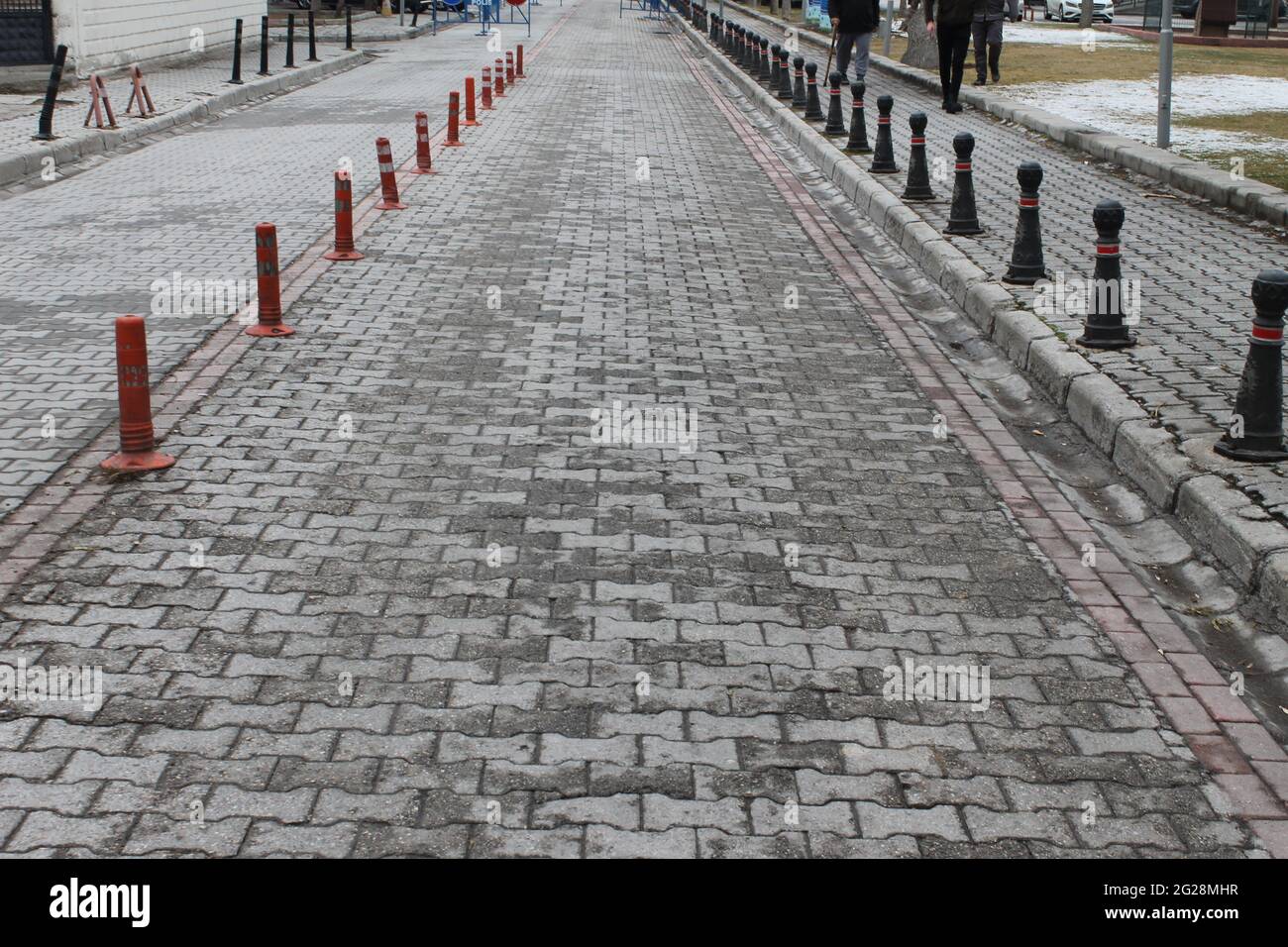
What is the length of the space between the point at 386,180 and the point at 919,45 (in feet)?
58.6

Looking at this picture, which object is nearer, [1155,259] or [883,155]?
[1155,259]

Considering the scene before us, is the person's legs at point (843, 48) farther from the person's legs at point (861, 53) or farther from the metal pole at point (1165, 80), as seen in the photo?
the metal pole at point (1165, 80)

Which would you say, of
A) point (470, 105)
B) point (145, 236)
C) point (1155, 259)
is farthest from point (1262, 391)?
point (470, 105)

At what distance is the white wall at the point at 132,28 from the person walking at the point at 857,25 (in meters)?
12.0

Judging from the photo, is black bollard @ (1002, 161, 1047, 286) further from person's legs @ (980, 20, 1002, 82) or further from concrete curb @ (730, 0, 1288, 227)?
person's legs @ (980, 20, 1002, 82)

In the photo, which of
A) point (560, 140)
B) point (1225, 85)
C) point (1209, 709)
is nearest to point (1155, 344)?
point (1209, 709)

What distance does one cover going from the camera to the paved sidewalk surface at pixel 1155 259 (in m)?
7.76

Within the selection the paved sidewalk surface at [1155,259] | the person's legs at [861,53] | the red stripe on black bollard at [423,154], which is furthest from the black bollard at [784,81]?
the red stripe on black bollard at [423,154]

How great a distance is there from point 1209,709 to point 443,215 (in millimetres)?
10182

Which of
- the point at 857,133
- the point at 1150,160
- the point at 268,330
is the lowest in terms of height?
the point at 268,330

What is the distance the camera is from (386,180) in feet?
45.9

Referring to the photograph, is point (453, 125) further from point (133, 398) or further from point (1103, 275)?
point (133, 398)

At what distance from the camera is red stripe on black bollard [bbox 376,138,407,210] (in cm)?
1373

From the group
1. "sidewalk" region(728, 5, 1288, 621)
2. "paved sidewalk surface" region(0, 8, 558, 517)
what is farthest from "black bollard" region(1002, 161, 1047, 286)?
"paved sidewalk surface" region(0, 8, 558, 517)
